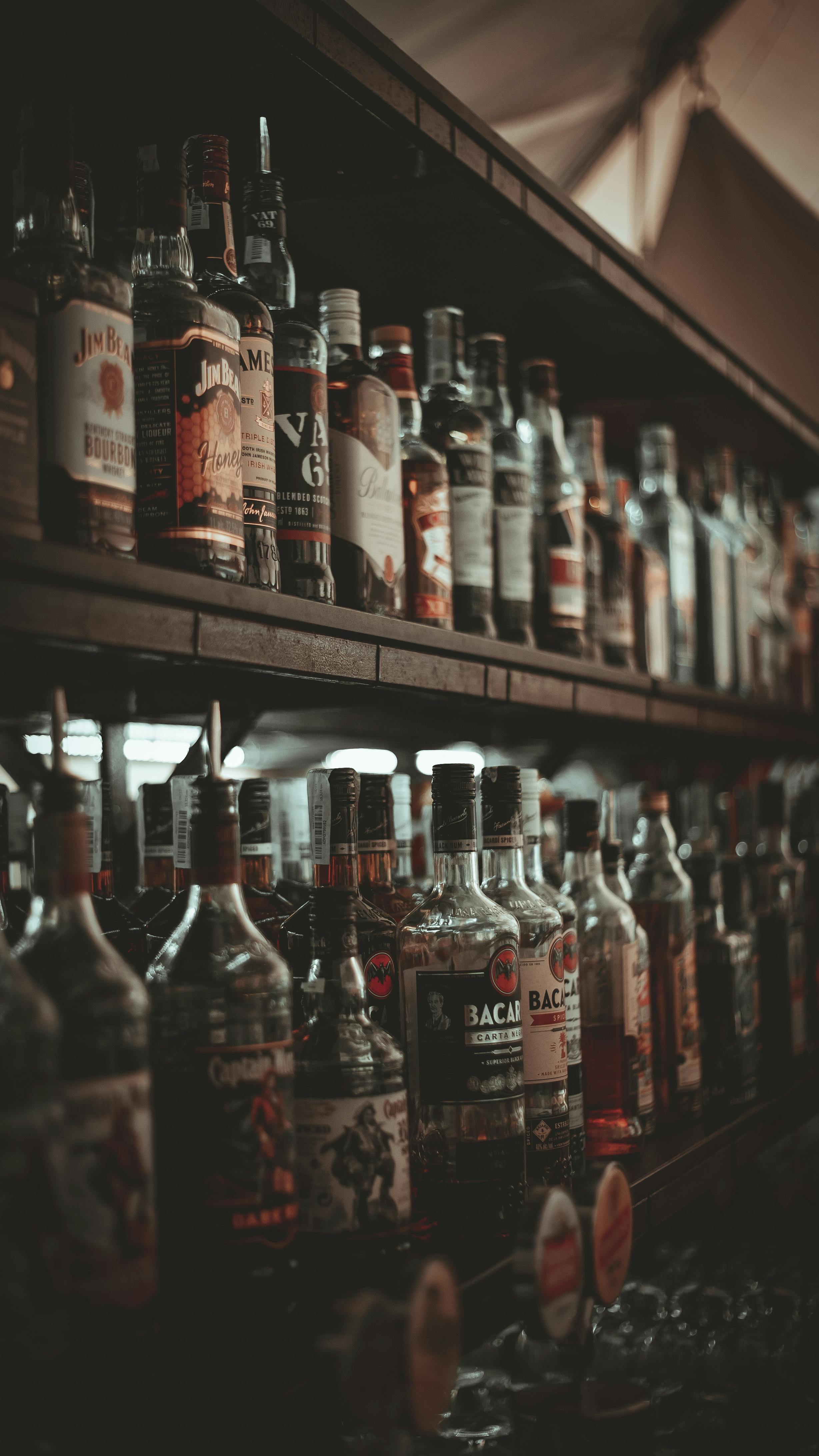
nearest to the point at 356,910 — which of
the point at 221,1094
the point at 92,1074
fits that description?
the point at 221,1094

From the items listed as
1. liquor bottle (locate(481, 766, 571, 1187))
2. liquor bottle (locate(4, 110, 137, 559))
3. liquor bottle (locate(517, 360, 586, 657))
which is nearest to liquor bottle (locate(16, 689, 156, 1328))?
liquor bottle (locate(4, 110, 137, 559))

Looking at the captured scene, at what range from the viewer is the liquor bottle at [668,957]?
1785 mm

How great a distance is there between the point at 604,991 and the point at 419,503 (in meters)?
0.65

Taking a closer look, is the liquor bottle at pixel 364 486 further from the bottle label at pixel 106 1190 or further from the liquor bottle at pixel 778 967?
the liquor bottle at pixel 778 967

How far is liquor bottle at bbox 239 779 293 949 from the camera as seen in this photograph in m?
1.30

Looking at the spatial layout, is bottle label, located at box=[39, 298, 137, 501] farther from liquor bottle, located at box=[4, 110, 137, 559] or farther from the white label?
the white label

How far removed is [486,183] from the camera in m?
1.34

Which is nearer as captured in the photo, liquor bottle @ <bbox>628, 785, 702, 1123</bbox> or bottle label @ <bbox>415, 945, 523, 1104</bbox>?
bottle label @ <bbox>415, 945, 523, 1104</bbox>

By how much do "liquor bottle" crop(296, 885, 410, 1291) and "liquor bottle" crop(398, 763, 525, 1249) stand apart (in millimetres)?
176

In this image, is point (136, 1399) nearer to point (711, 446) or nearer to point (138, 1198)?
point (138, 1198)

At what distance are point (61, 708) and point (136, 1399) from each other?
44 cm

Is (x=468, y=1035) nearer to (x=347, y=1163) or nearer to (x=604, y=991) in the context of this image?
(x=347, y=1163)

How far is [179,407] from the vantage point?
984 mm

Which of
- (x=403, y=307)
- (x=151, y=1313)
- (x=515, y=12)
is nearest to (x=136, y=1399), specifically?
(x=151, y=1313)
